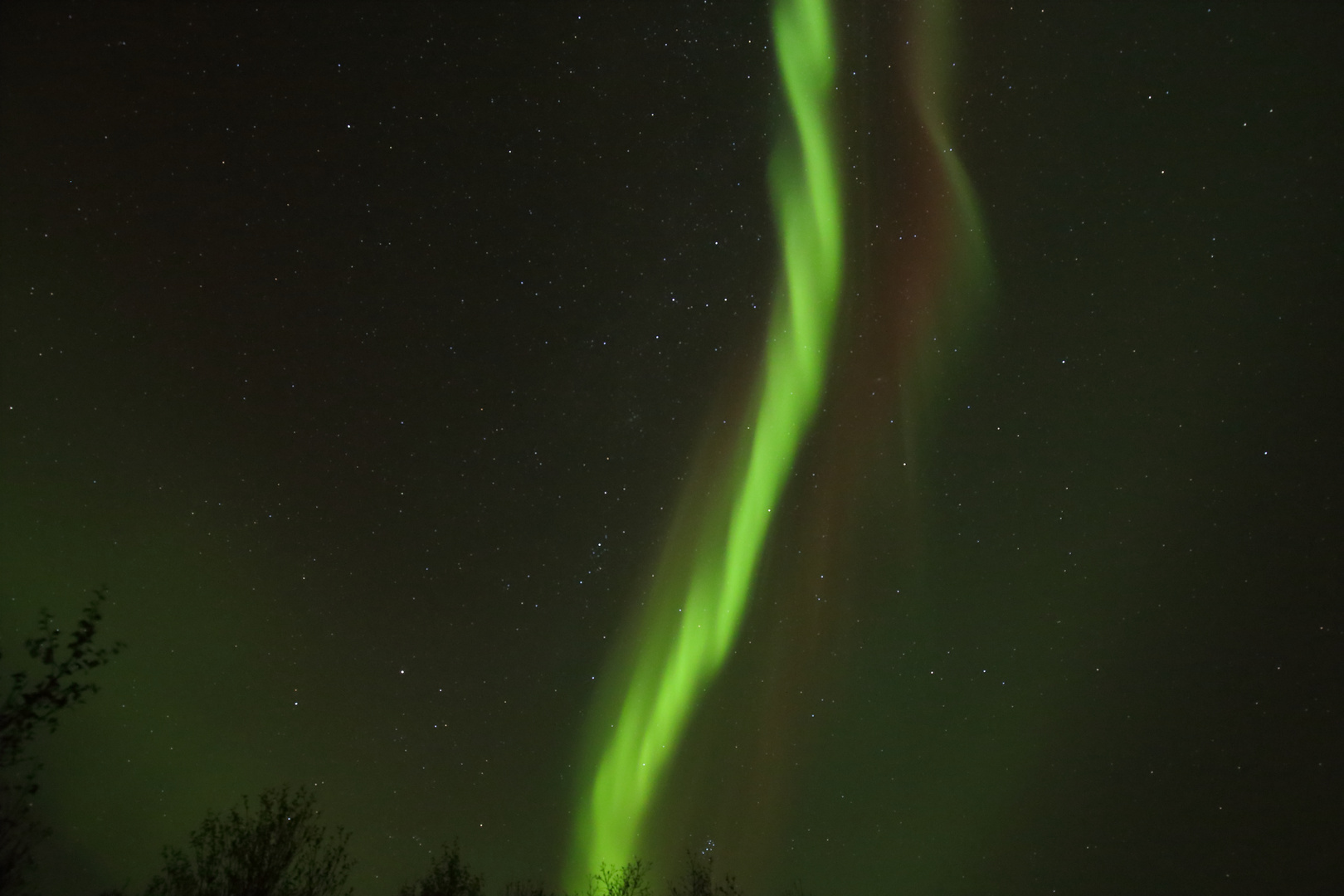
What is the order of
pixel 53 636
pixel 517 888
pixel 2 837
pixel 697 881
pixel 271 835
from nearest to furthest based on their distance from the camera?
pixel 53 636, pixel 2 837, pixel 271 835, pixel 517 888, pixel 697 881

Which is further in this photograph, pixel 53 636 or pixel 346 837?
pixel 346 837

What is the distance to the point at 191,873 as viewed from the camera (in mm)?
16766

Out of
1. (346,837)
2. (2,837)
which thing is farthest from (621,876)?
(2,837)

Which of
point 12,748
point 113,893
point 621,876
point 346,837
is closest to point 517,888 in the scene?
point 621,876

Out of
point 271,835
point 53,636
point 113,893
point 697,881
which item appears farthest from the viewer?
point 697,881

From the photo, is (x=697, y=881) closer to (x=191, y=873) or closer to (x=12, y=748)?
(x=191, y=873)

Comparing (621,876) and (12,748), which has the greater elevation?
(621,876)

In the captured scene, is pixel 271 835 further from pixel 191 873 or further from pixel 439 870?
pixel 439 870

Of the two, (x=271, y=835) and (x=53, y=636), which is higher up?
(x=271, y=835)

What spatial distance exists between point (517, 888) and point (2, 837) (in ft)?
58.8

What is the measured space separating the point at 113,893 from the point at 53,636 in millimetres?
18863

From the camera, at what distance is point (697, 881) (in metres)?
24.3

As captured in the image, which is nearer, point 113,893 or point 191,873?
point 191,873

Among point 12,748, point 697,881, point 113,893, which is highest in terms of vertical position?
point 113,893
